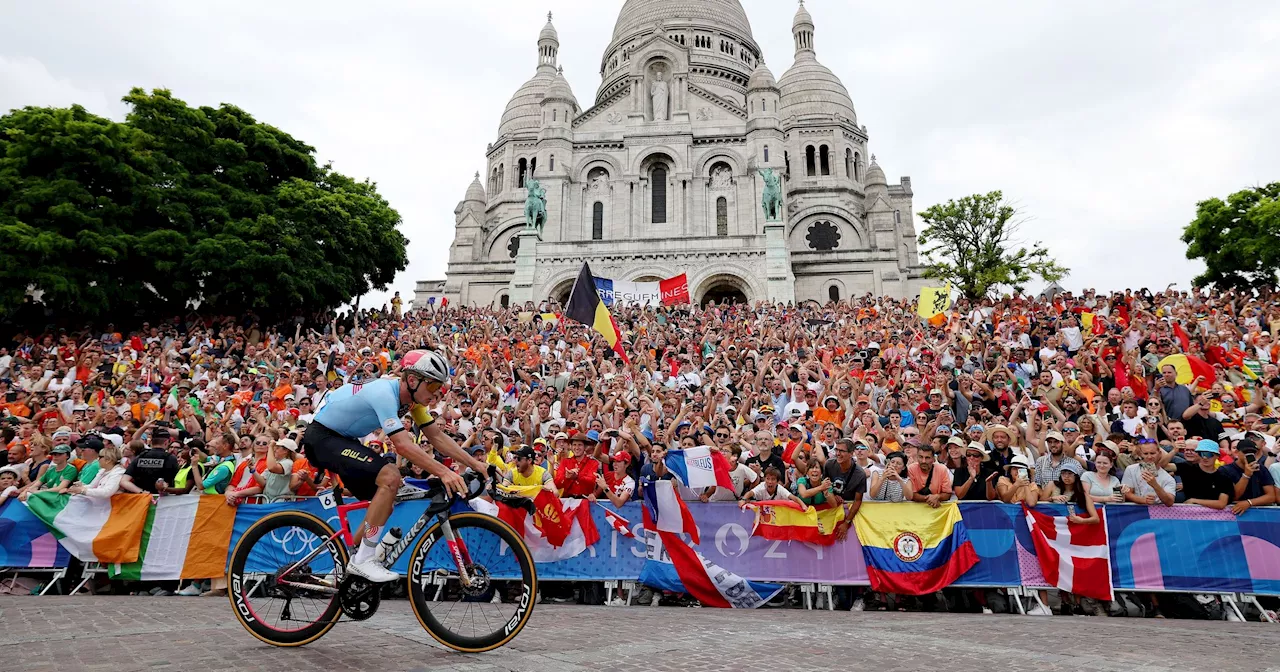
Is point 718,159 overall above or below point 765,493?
above

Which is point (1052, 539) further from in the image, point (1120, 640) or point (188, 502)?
point (188, 502)

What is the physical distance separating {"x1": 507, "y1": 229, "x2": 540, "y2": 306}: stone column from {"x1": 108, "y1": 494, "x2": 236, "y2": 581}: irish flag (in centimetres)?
3266

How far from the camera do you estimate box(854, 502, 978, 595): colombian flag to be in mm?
7438

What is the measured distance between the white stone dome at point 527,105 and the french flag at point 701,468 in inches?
2159

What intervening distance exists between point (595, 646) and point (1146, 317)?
584 inches

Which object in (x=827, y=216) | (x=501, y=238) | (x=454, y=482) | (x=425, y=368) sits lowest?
(x=454, y=482)

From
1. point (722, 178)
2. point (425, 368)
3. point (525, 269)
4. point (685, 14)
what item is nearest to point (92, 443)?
point (425, 368)

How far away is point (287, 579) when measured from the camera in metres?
4.57

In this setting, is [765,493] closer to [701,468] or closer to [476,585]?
[701,468]

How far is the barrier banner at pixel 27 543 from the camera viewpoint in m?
8.41

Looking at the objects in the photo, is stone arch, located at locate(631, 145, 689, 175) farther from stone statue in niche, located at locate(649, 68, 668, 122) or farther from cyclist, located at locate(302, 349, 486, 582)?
cyclist, located at locate(302, 349, 486, 582)

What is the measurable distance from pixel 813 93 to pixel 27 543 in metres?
57.1

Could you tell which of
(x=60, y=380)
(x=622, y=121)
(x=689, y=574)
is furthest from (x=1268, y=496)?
(x=622, y=121)

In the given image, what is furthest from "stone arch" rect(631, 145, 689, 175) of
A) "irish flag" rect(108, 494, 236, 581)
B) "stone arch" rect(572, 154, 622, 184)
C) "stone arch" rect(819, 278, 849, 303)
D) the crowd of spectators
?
"irish flag" rect(108, 494, 236, 581)
